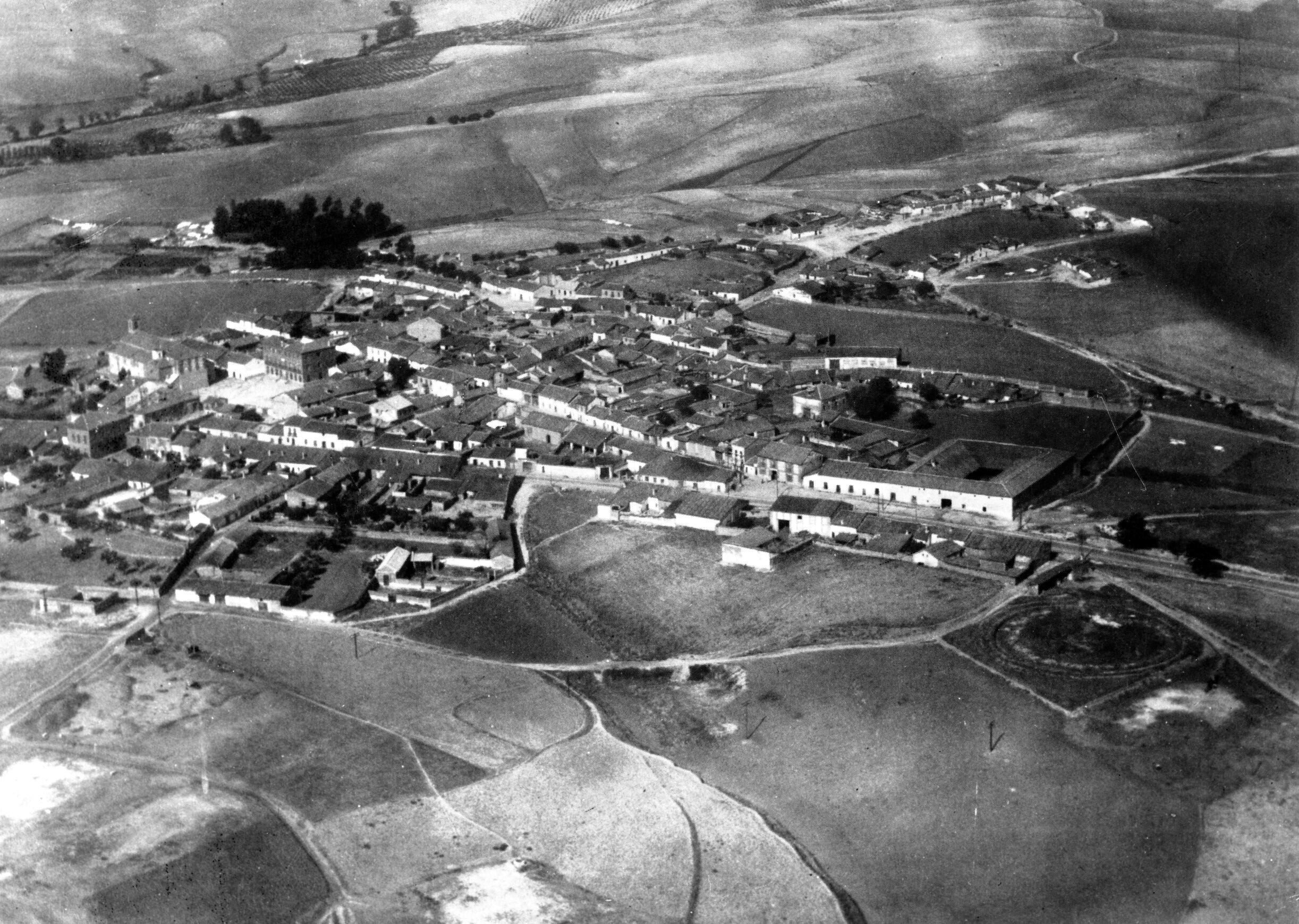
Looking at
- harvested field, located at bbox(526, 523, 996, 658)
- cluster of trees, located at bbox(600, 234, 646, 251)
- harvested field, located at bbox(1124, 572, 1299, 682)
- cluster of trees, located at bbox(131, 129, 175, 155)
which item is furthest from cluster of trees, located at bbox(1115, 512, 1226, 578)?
cluster of trees, located at bbox(131, 129, 175, 155)

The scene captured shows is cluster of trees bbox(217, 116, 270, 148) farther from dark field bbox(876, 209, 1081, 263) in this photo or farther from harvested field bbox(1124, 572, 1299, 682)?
harvested field bbox(1124, 572, 1299, 682)

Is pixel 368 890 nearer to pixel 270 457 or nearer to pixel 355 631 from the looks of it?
pixel 355 631

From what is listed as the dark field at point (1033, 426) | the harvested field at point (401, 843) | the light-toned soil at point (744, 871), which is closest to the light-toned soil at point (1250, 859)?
the light-toned soil at point (744, 871)

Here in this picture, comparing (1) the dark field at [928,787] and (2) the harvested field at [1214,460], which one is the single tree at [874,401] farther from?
(1) the dark field at [928,787]

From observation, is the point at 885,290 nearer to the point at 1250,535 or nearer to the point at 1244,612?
the point at 1250,535

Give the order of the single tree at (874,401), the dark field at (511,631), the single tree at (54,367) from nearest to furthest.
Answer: the dark field at (511,631) < the single tree at (874,401) < the single tree at (54,367)
